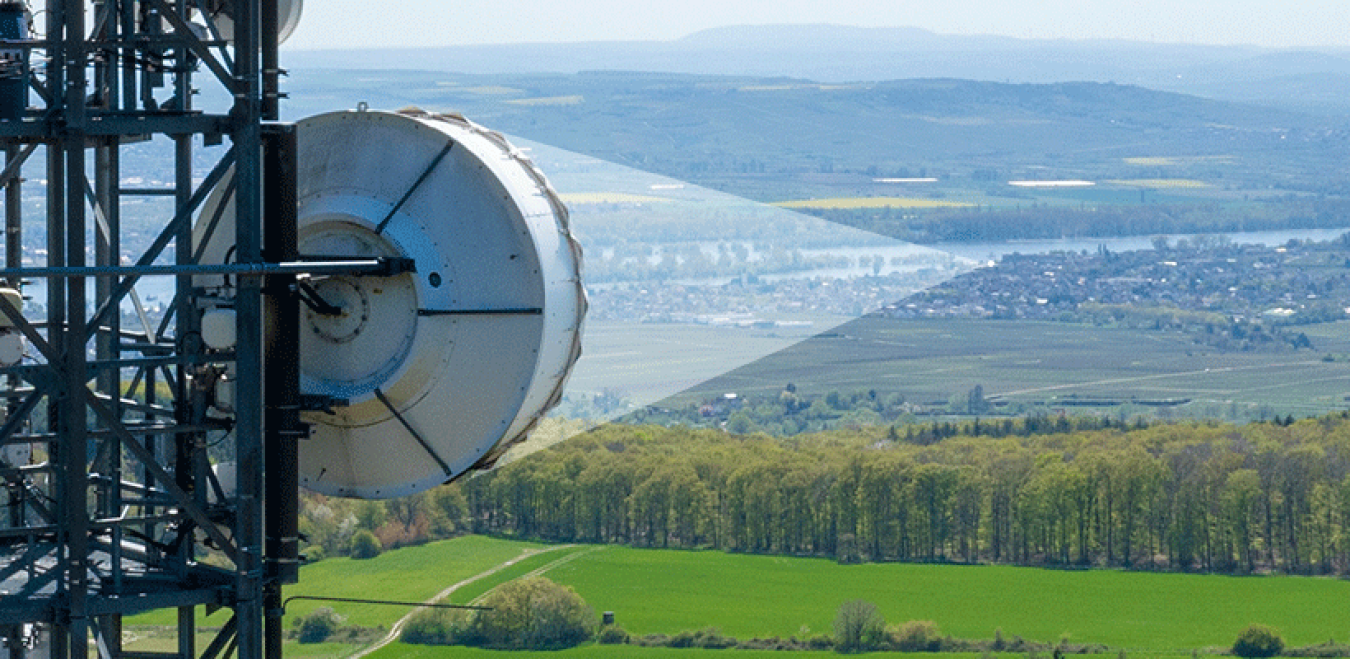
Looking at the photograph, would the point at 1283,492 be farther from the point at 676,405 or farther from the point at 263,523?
the point at 263,523

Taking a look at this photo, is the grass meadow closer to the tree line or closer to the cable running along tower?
the tree line

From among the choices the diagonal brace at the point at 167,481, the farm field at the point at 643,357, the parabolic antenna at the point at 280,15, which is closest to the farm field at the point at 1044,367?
the farm field at the point at 643,357

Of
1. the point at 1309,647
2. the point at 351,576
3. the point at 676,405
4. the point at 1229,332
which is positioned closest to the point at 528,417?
the point at 351,576

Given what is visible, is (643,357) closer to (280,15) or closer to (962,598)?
(280,15)

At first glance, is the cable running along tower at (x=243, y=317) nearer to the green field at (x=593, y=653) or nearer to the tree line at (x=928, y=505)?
the green field at (x=593, y=653)

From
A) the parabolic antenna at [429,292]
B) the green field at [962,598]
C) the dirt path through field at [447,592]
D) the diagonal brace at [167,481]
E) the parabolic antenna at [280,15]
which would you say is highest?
the parabolic antenna at [280,15]
